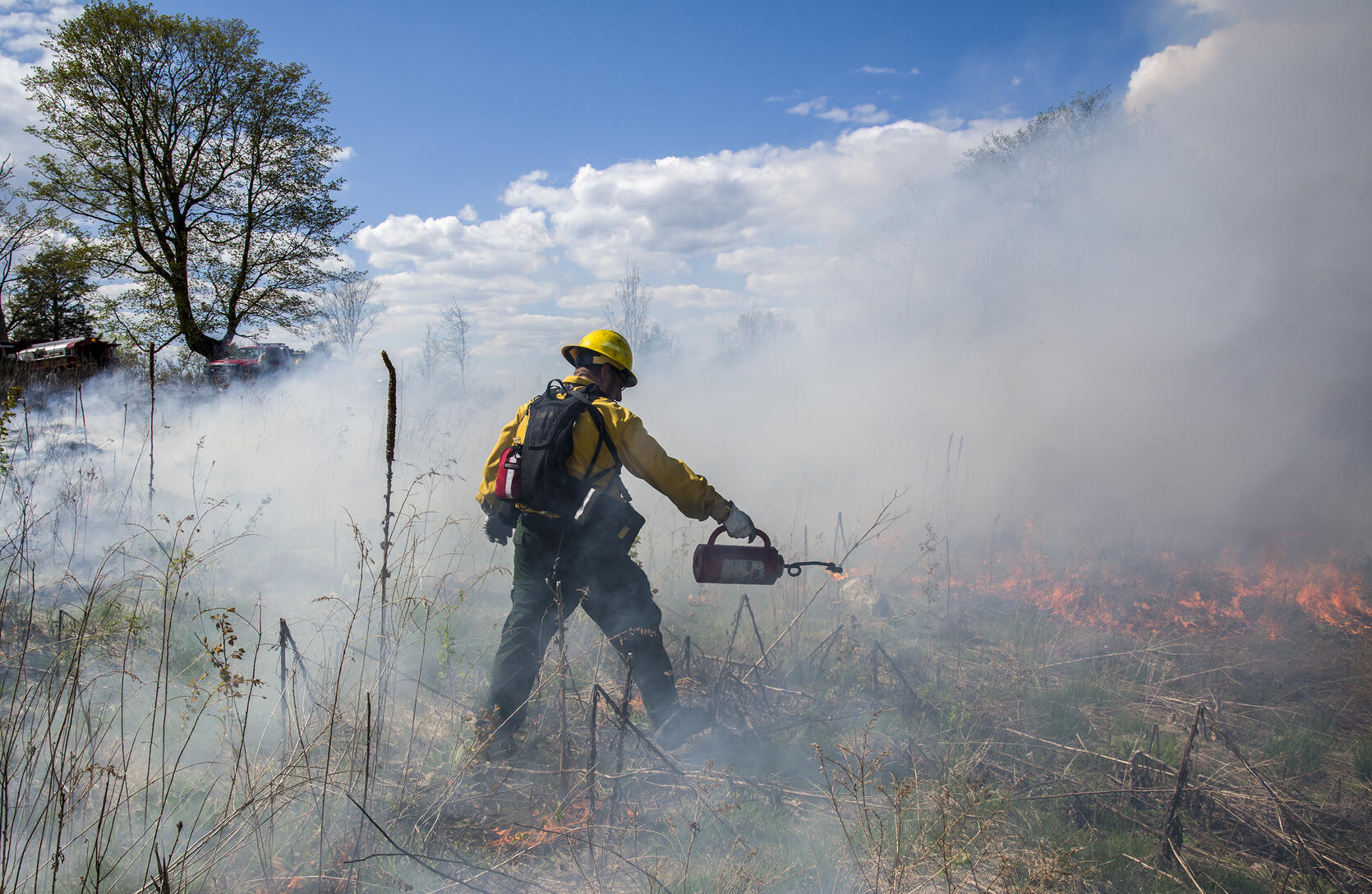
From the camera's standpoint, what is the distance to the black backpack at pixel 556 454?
113 inches

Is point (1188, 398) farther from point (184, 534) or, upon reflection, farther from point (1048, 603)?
point (184, 534)

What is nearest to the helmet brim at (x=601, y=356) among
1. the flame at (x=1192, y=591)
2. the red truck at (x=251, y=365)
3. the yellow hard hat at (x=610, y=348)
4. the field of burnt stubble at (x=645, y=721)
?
the yellow hard hat at (x=610, y=348)

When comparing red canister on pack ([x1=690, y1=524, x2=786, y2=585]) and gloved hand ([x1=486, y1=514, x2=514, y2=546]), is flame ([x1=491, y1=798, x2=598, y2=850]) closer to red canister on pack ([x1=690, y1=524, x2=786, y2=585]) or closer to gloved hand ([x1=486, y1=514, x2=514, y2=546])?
red canister on pack ([x1=690, y1=524, x2=786, y2=585])

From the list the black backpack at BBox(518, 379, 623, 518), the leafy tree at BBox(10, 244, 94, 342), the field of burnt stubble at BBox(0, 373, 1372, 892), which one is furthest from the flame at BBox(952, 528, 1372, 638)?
the leafy tree at BBox(10, 244, 94, 342)

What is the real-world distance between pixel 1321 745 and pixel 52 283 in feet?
66.4

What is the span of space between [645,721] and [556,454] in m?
1.53

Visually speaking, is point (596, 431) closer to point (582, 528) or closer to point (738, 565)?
point (582, 528)

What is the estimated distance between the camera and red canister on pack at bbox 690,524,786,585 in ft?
10.0

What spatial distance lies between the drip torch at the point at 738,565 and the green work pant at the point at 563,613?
297 mm

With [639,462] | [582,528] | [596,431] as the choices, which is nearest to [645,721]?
[582,528]

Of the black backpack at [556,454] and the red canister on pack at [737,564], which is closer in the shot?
the black backpack at [556,454]

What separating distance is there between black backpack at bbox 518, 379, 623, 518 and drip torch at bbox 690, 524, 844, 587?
23.5 inches

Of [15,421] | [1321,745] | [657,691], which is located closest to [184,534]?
[657,691]

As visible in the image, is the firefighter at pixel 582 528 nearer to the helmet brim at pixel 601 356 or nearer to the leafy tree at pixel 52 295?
the helmet brim at pixel 601 356
